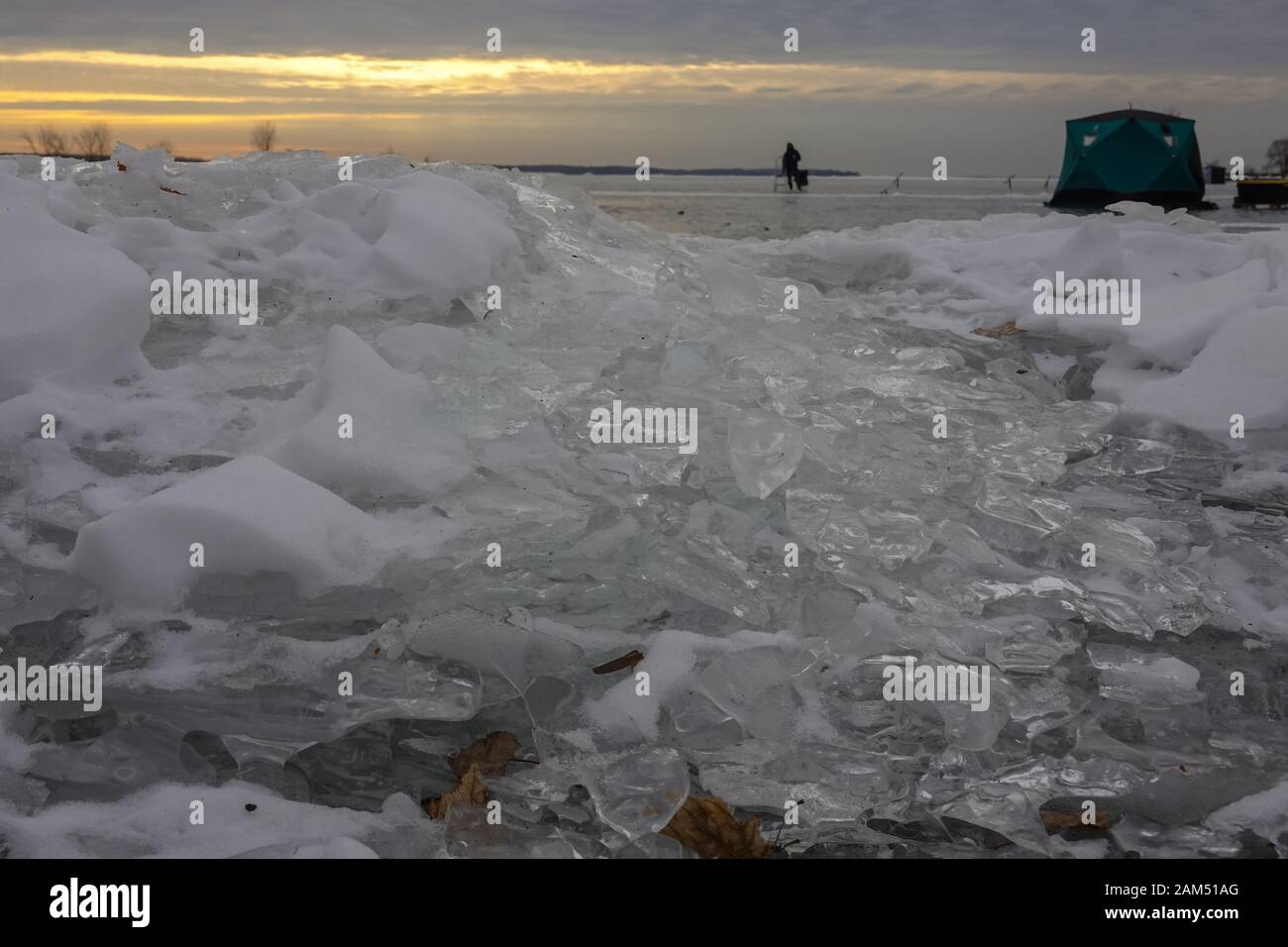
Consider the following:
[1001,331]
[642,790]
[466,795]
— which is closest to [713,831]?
[642,790]

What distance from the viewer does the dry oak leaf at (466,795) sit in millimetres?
2059

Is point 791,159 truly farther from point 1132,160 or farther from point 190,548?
point 190,548

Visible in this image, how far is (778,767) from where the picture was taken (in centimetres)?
219

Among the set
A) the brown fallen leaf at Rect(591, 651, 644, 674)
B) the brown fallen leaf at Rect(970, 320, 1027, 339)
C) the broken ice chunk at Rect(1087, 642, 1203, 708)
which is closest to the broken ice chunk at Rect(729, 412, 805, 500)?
the brown fallen leaf at Rect(591, 651, 644, 674)

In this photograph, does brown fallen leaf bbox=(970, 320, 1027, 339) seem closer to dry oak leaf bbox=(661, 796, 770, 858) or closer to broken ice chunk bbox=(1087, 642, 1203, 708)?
broken ice chunk bbox=(1087, 642, 1203, 708)

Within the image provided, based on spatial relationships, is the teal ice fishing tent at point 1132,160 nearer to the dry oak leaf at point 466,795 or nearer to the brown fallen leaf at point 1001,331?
the brown fallen leaf at point 1001,331

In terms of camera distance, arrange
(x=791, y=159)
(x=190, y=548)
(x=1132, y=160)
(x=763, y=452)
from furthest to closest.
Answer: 1. (x=791, y=159)
2. (x=1132, y=160)
3. (x=763, y=452)
4. (x=190, y=548)

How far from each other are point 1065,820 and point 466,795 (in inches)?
54.8

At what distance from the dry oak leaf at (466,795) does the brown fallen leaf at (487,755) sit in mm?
45

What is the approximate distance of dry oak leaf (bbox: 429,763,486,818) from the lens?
2.06 meters

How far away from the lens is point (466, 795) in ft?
6.86

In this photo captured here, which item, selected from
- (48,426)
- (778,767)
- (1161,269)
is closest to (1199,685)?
(778,767)

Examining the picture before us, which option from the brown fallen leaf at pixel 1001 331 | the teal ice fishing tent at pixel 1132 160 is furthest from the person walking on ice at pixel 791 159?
the brown fallen leaf at pixel 1001 331
